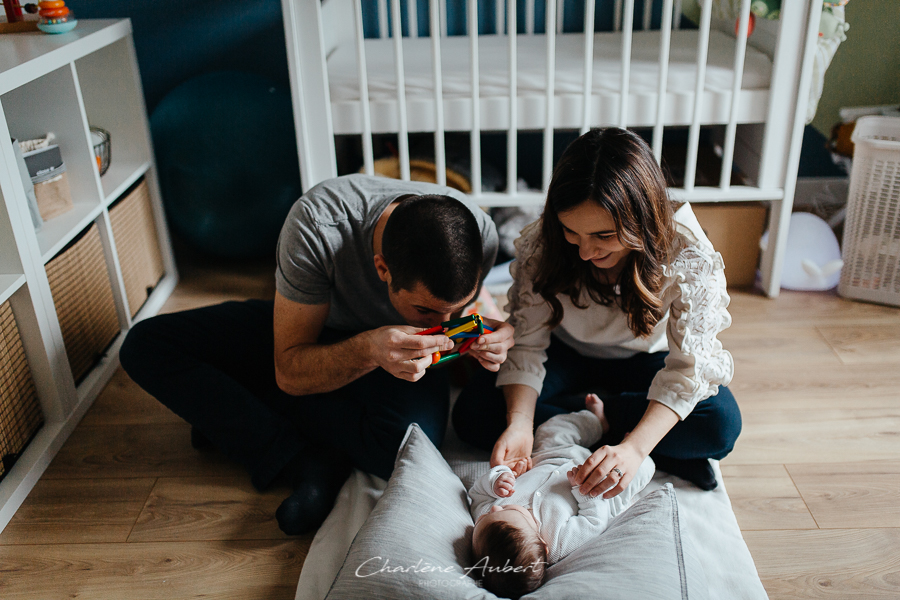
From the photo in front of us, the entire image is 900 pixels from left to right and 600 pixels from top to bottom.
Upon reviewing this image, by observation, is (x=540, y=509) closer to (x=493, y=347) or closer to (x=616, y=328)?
(x=493, y=347)

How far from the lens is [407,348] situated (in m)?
1.19

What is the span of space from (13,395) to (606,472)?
1.19m

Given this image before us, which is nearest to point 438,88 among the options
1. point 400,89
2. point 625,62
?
point 400,89

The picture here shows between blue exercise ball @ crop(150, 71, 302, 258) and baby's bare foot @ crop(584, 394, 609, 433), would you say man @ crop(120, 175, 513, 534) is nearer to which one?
baby's bare foot @ crop(584, 394, 609, 433)

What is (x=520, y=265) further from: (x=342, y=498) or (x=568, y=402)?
(x=342, y=498)

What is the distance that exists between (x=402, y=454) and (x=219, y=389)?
409 mm

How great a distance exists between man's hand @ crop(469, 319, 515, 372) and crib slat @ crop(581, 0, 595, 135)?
83 centimetres

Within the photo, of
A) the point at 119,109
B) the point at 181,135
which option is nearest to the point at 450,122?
the point at 181,135

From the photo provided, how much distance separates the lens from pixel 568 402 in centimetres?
154

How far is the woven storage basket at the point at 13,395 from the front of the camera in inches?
57.2

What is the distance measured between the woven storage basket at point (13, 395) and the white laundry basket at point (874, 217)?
2.16m

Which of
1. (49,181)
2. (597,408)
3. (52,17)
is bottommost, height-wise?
(597,408)

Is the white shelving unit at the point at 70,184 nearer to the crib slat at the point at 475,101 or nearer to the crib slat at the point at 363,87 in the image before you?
the crib slat at the point at 363,87

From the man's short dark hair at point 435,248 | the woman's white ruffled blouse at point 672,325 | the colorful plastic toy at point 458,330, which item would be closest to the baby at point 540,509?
the woman's white ruffled blouse at point 672,325
